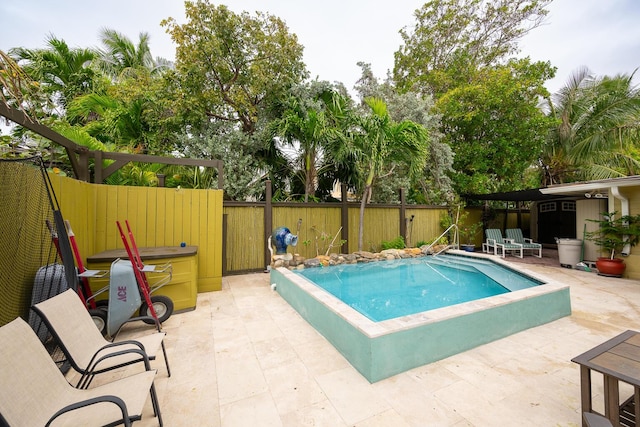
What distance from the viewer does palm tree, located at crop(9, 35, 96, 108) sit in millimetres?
7211

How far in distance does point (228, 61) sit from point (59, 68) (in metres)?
5.13

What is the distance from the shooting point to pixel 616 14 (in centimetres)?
695

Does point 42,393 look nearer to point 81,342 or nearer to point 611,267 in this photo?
point 81,342

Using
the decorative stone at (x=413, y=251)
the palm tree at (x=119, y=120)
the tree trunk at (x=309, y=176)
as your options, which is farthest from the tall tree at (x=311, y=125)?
the palm tree at (x=119, y=120)

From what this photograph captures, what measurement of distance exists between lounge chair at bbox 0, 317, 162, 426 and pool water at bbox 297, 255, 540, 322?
2647mm

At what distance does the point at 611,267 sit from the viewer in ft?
18.4

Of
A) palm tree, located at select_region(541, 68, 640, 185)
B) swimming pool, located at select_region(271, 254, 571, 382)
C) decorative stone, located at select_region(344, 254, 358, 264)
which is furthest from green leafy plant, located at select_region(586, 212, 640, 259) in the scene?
decorative stone, located at select_region(344, 254, 358, 264)

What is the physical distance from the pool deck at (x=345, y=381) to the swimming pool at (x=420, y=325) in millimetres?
92

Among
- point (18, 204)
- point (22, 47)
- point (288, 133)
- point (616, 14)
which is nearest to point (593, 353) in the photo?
point (18, 204)

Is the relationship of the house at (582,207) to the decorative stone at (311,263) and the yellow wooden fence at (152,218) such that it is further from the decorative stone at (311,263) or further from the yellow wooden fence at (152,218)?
A: the yellow wooden fence at (152,218)

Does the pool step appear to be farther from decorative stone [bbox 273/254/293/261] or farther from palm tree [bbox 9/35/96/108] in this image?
palm tree [bbox 9/35/96/108]

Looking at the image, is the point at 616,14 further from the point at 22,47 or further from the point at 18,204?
the point at 22,47

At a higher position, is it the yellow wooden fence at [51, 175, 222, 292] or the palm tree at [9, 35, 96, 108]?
the palm tree at [9, 35, 96, 108]

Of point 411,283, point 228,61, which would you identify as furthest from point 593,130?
point 228,61
